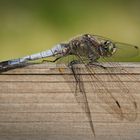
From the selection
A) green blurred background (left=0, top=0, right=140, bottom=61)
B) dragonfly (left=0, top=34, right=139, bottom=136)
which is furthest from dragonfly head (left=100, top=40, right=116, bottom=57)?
green blurred background (left=0, top=0, right=140, bottom=61)

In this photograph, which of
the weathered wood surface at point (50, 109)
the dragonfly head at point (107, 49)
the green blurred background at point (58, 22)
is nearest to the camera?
the weathered wood surface at point (50, 109)

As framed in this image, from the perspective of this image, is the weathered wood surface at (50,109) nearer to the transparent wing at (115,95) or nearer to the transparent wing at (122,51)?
the transparent wing at (115,95)

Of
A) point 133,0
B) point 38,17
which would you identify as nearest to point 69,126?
point 38,17

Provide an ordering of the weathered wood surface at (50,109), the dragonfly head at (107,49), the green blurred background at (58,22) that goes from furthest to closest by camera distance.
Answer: the green blurred background at (58,22) < the dragonfly head at (107,49) < the weathered wood surface at (50,109)

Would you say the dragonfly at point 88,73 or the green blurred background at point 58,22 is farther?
the green blurred background at point 58,22

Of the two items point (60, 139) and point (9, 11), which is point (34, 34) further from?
point (60, 139)

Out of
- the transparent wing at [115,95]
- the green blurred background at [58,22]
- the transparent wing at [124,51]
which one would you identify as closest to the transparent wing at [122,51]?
the transparent wing at [124,51]

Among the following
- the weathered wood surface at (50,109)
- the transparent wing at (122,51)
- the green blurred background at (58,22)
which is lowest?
the weathered wood surface at (50,109)
